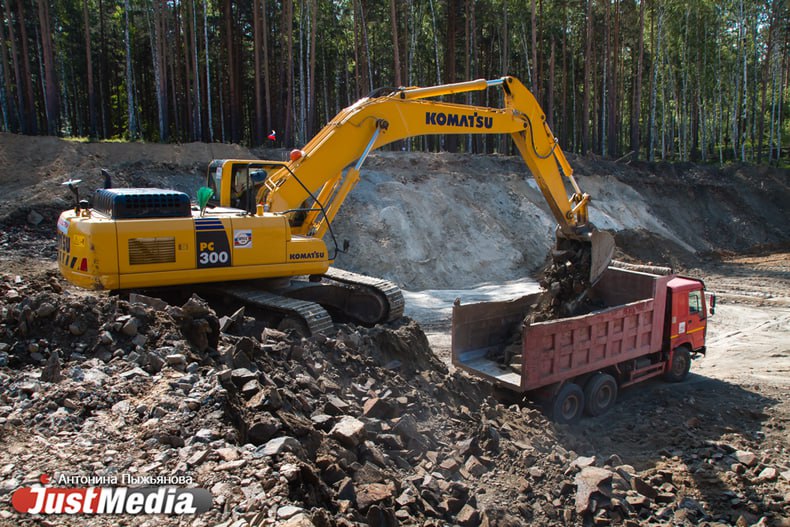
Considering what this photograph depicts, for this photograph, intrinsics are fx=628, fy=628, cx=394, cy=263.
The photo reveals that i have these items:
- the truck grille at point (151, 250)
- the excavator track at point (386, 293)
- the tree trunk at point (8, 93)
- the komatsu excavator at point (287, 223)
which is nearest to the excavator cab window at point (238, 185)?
the komatsu excavator at point (287, 223)

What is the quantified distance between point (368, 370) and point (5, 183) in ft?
51.7

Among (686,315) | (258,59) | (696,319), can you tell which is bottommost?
(696,319)

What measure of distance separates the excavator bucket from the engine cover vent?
6.29 meters

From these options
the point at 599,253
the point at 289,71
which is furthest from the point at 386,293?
the point at 289,71

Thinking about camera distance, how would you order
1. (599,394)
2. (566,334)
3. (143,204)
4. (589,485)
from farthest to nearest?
1. (599,394)
2. (566,334)
3. (143,204)
4. (589,485)

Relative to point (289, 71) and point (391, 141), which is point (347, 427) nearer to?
point (391, 141)

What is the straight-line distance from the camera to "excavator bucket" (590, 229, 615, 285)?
10.3m

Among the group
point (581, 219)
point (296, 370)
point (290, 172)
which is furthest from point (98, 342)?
point (581, 219)

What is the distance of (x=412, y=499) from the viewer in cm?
506

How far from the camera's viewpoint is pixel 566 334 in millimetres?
8508

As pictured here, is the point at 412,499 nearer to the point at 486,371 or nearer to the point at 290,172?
the point at 486,371

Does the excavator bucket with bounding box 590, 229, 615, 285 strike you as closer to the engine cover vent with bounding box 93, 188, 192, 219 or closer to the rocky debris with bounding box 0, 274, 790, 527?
the rocky debris with bounding box 0, 274, 790, 527

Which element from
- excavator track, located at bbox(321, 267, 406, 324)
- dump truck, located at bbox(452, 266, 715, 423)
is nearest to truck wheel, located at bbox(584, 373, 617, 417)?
dump truck, located at bbox(452, 266, 715, 423)

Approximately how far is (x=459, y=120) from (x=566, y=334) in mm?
4170
